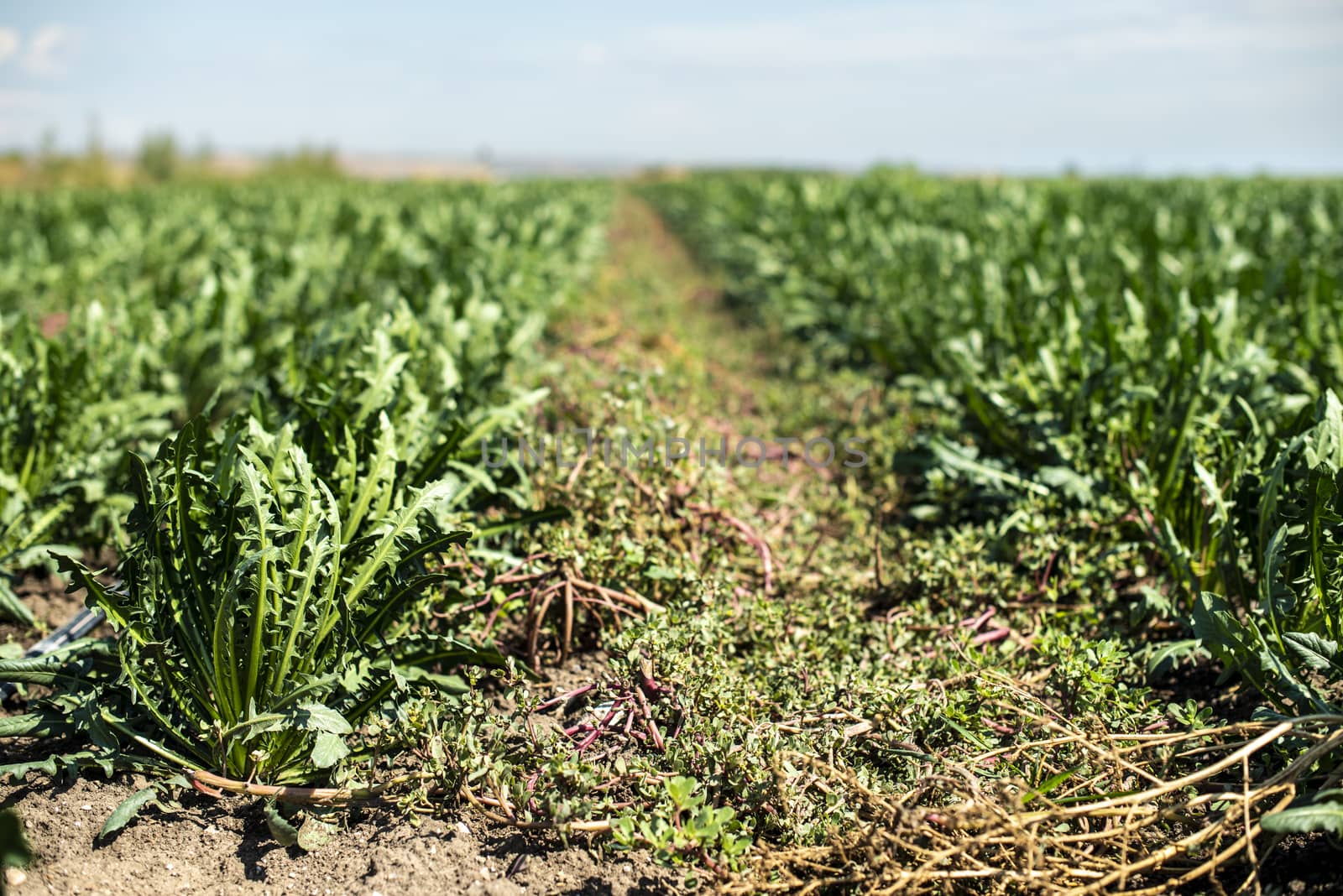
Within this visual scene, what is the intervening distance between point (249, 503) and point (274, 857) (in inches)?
34.5

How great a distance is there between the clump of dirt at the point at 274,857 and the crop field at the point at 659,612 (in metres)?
0.01

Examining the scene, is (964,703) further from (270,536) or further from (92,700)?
(92,700)

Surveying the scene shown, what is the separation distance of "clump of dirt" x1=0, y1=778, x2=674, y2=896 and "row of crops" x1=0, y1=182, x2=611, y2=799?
0.34 feet

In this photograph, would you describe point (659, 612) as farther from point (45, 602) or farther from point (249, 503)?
point (45, 602)

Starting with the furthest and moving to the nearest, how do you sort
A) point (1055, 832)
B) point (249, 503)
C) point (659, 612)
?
point (659, 612), point (249, 503), point (1055, 832)

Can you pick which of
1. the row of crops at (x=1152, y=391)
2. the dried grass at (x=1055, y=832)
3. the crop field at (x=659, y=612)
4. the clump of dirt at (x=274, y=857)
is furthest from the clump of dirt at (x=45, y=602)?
the row of crops at (x=1152, y=391)

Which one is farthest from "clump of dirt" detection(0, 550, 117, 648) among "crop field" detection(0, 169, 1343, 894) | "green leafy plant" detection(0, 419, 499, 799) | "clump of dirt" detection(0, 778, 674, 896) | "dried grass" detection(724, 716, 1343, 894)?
"dried grass" detection(724, 716, 1343, 894)

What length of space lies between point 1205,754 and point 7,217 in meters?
16.6

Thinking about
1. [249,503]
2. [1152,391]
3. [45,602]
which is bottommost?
[45,602]

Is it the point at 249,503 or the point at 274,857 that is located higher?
the point at 249,503

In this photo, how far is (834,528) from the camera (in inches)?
176

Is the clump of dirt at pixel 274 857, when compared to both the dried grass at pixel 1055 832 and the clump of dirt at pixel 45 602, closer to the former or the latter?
the dried grass at pixel 1055 832

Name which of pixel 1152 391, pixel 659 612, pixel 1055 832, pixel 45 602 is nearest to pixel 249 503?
pixel 659 612

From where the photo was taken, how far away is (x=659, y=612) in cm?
311
